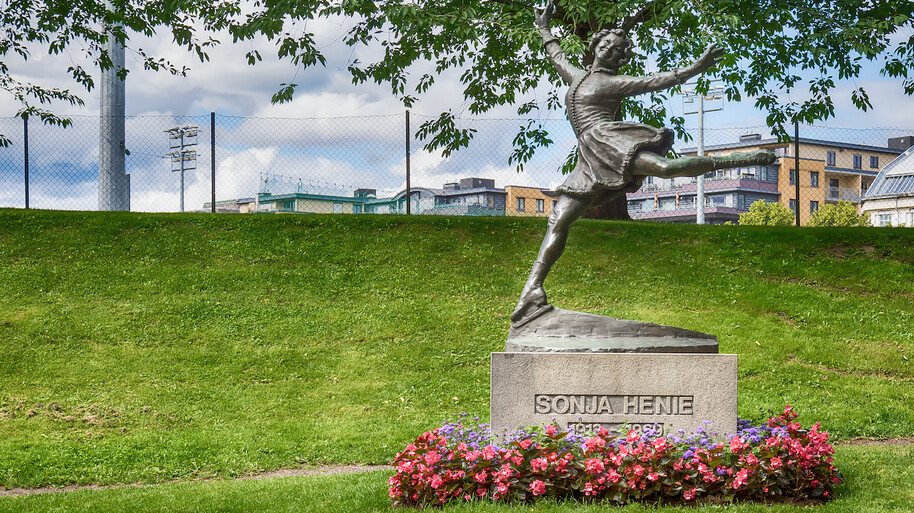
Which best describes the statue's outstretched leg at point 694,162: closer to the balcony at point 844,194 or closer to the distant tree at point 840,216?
the distant tree at point 840,216

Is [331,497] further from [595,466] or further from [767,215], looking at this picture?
[767,215]

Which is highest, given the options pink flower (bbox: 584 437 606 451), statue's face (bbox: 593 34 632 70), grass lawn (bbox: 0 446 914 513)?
statue's face (bbox: 593 34 632 70)

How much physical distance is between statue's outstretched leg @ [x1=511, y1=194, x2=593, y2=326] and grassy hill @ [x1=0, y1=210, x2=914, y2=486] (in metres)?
2.75

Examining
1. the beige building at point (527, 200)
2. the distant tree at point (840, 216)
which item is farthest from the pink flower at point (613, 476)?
the distant tree at point (840, 216)

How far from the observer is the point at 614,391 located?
6.90 m

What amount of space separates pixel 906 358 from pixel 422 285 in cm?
735

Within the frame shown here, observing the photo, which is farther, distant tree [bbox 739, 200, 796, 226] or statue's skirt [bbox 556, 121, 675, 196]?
distant tree [bbox 739, 200, 796, 226]

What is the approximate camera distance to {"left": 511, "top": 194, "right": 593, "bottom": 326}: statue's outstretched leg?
24.4 feet

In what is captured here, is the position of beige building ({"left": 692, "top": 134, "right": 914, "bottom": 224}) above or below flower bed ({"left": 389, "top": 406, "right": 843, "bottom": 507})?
above

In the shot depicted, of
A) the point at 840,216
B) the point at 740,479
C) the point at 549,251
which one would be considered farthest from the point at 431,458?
the point at 840,216

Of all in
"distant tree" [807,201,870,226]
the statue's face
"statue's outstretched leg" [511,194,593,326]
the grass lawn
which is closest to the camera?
the grass lawn

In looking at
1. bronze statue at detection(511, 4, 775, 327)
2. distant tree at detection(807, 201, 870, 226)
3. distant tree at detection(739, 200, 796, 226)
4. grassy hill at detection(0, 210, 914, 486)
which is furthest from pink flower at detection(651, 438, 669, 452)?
distant tree at detection(739, 200, 796, 226)

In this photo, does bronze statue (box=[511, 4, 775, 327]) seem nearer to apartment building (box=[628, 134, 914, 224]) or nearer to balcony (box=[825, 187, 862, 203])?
apartment building (box=[628, 134, 914, 224])

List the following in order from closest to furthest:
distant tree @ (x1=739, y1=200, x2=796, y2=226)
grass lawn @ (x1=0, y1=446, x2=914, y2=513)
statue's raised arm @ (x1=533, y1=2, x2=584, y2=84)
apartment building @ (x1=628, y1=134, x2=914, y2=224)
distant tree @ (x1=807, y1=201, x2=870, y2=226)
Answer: grass lawn @ (x1=0, y1=446, x2=914, y2=513), statue's raised arm @ (x1=533, y1=2, x2=584, y2=84), distant tree @ (x1=807, y1=201, x2=870, y2=226), distant tree @ (x1=739, y1=200, x2=796, y2=226), apartment building @ (x1=628, y1=134, x2=914, y2=224)
